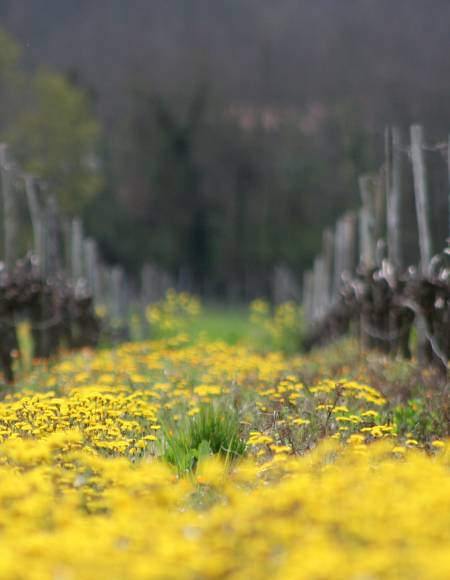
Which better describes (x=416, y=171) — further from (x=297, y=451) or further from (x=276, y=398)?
(x=297, y=451)

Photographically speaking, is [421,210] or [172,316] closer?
[421,210]

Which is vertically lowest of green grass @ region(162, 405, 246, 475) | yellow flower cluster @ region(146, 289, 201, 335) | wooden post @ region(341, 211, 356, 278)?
yellow flower cluster @ region(146, 289, 201, 335)

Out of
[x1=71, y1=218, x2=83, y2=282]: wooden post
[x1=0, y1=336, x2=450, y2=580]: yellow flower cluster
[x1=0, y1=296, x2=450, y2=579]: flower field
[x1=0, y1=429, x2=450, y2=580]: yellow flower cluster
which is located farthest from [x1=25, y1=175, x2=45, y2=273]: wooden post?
[x1=0, y1=429, x2=450, y2=580]: yellow flower cluster

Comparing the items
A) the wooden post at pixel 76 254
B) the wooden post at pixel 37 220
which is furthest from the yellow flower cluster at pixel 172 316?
the wooden post at pixel 37 220

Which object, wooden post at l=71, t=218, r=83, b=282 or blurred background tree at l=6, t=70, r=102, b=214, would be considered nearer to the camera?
wooden post at l=71, t=218, r=83, b=282

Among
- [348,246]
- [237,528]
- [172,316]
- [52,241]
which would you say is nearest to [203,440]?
[237,528]

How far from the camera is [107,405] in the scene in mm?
7137

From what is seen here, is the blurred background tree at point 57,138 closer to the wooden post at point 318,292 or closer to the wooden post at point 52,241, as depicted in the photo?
the wooden post at point 318,292

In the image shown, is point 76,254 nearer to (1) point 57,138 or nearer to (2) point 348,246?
(2) point 348,246

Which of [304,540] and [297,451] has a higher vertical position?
[304,540]

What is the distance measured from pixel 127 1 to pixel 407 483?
85.9 m

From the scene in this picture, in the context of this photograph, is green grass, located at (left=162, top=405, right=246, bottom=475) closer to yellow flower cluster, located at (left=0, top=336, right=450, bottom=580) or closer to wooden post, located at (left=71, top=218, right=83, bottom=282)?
yellow flower cluster, located at (left=0, top=336, right=450, bottom=580)

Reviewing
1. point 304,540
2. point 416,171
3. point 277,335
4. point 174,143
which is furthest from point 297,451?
point 174,143

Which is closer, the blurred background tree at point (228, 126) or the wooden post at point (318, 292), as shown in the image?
the wooden post at point (318, 292)
